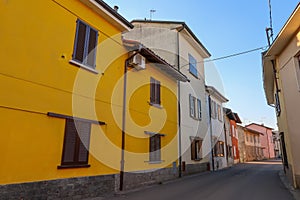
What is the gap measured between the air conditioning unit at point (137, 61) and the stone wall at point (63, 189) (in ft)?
15.4

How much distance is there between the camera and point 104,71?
8.42 m

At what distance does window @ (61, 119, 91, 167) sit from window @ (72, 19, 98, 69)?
6.92ft

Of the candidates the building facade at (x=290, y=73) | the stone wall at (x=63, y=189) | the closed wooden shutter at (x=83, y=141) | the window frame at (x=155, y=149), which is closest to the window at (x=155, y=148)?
the window frame at (x=155, y=149)

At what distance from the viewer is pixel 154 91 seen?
12.0 meters

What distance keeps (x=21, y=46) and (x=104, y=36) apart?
3.38m

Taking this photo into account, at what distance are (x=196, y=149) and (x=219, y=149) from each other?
6.58 metres

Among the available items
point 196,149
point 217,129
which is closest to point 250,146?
point 217,129

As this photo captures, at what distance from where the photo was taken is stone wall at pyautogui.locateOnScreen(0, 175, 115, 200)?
204 inches

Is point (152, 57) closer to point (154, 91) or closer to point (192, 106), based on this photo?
point (154, 91)

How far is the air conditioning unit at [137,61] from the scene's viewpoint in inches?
383

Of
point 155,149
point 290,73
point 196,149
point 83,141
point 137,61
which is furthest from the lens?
point 196,149

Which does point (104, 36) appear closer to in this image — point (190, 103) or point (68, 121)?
point (68, 121)

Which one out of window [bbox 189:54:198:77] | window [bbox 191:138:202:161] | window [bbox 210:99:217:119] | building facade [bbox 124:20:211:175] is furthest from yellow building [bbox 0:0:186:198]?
window [bbox 210:99:217:119]

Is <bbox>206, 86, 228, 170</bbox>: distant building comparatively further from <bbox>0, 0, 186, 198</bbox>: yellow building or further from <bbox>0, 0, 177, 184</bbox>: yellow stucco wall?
<bbox>0, 0, 177, 184</bbox>: yellow stucco wall
